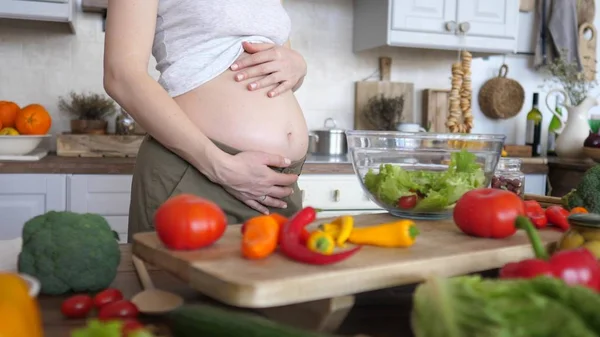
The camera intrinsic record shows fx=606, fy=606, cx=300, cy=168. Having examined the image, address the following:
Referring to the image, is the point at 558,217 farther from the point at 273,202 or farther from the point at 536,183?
the point at 536,183

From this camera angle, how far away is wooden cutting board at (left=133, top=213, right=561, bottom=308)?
1.96 feet

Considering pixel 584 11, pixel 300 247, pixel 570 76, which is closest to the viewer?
pixel 300 247

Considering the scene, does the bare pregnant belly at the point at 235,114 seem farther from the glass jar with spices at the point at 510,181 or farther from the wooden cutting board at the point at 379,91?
the wooden cutting board at the point at 379,91

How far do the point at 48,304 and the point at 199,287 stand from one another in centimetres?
19

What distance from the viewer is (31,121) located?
85.0 inches

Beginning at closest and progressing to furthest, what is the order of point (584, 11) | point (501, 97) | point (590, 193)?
1. point (590, 193)
2. point (501, 97)
3. point (584, 11)

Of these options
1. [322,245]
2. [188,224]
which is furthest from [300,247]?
[188,224]

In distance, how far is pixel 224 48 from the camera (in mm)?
1128

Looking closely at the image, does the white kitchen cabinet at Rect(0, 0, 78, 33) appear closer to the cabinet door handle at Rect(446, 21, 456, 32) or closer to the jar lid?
the cabinet door handle at Rect(446, 21, 456, 32)

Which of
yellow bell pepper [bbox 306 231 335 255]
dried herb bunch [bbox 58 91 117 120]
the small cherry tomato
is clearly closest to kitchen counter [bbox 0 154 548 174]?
dried herb bunch [bbox 58 91 117 120]

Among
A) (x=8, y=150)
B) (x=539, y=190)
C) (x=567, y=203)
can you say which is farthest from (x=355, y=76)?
(x=567, y=203)

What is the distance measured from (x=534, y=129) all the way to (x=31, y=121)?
2328 millimetres

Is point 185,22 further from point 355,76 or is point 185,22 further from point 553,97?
point 553,97

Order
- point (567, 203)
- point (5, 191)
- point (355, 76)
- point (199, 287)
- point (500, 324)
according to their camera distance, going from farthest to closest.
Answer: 1. point (355, 76)
2. point (5, 191)
3. point (567, 203)
4. point (199, 287)
5. point (500, 324)
